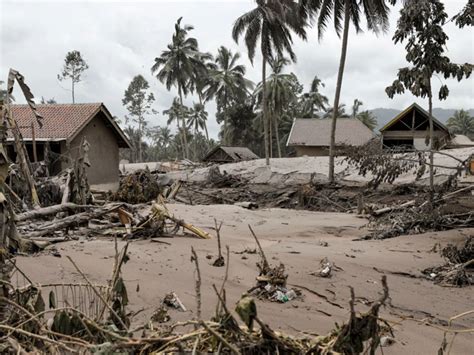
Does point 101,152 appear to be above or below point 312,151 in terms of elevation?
below

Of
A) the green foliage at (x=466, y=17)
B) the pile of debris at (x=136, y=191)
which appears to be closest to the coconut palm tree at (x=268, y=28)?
the pile of debris at (x=136, y=191)

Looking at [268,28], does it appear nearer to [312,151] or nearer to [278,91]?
[312,151]

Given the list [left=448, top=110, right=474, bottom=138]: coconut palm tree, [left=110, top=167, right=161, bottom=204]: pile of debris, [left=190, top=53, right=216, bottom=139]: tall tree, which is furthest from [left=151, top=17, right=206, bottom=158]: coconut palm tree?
[left=448, top=110, right=474, bottom=138]: coconut palm tree

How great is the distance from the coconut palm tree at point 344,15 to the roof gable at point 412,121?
7949 millimetres

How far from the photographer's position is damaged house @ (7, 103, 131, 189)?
1983 cm

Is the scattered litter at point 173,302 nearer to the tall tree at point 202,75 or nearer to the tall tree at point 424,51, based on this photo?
the tall tree at point 424,51

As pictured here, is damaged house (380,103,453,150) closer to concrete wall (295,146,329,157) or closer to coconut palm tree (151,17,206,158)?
concrete wall (295,146,329,157)

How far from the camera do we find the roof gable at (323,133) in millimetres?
35500

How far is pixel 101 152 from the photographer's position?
2192 centimetres

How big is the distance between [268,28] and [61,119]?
543 inches

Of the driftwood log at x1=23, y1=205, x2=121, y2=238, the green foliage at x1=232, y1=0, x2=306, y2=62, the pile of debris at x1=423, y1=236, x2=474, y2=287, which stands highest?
the green foliage at x1=232, y1=0, x2=306, y2=62

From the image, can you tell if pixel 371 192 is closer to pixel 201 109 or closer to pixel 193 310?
pixel 193 310

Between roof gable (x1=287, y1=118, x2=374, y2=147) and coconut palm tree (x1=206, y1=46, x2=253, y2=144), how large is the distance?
10.9 m

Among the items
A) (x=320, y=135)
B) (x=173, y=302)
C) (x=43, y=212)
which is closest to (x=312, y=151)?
(x=320, y=135)
